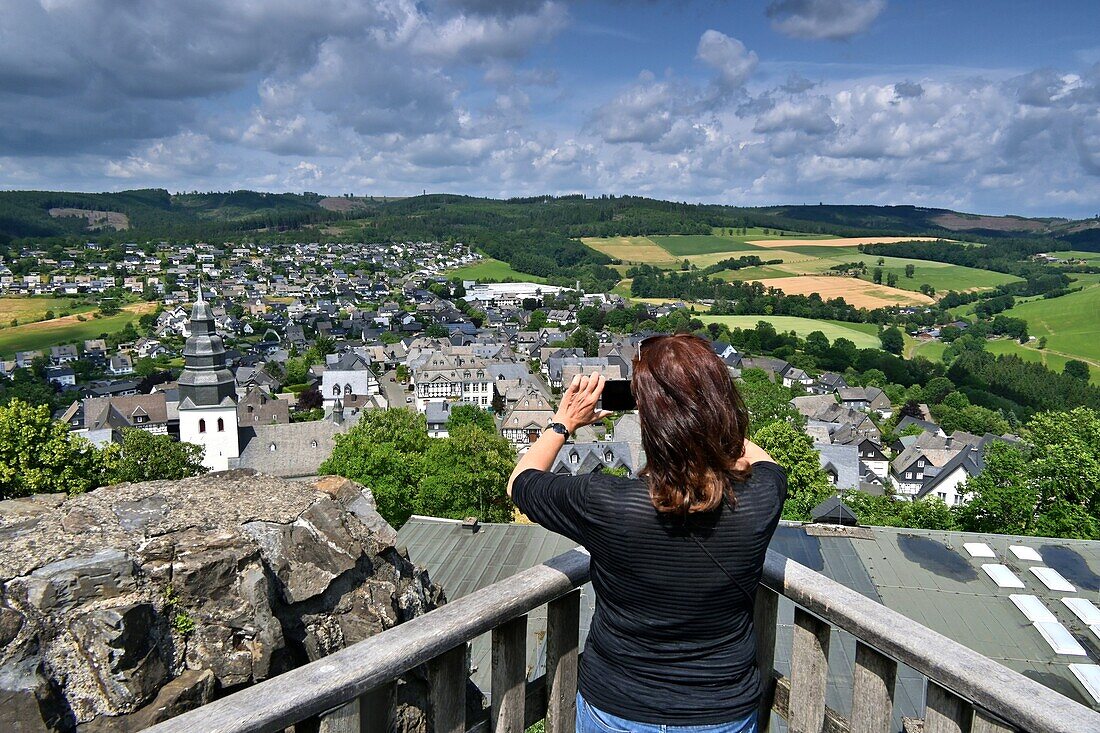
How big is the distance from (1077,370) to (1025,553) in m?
75.5

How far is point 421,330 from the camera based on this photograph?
109500 millimetres

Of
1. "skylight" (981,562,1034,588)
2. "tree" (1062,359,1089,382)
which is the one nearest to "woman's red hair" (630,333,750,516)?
"skylight" (981,562,1034,588)

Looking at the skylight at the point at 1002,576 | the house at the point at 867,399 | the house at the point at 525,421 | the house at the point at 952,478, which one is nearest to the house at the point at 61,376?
the house at the point at 525,421

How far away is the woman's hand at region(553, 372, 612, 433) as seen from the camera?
2654 mm

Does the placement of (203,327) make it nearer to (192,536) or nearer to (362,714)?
(192,536)

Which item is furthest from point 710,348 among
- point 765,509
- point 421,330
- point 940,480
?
point 421,330

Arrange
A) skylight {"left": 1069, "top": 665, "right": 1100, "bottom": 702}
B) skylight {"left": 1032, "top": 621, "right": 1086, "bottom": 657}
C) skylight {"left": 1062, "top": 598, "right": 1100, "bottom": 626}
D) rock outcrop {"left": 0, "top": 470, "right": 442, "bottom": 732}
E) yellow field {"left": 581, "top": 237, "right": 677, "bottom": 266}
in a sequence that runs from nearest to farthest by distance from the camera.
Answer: rock outcrop {"left": 0, "top": 470, "right": 442, "bottom": 732} → skylight {"left": 1069, "top": 665, "right": 1100, "bottom": 702} → skylight {"left": 1032, "top": 621, "right": 1086, "bottom": 657} → skylight {"left": 1062, "top": 598, "right": 1100, "bottom": 626} → yellow field {"left": 581, "top": 237, "right": 677, "bottom": 266}

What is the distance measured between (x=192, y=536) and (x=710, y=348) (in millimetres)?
3754

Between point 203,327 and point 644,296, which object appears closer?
point 203,327

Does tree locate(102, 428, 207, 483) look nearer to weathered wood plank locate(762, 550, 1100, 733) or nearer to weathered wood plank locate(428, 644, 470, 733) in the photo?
weathered wood plank locate(428, 644, 470, 733)

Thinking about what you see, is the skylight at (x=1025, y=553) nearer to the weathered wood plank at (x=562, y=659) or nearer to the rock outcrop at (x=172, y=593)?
the rock outcrop at (x=172, y=593)

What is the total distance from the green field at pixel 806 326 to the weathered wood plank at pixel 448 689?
9769 centimetres

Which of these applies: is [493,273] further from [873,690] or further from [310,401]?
[873,690]

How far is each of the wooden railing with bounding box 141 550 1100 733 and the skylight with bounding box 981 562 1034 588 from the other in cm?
948
